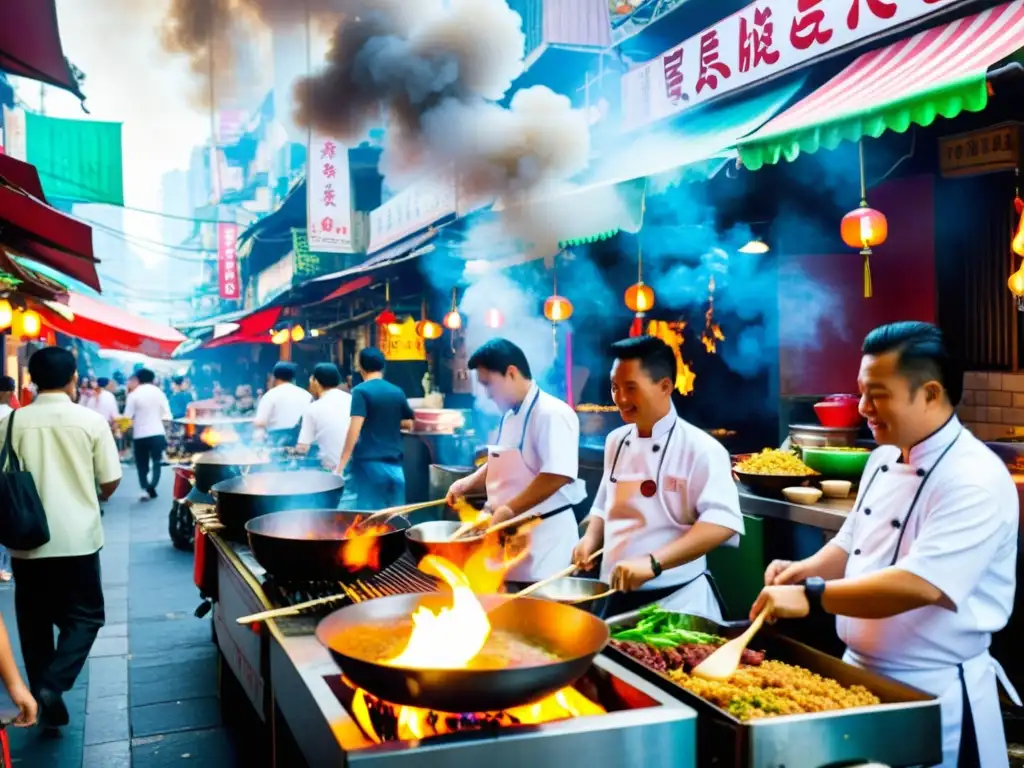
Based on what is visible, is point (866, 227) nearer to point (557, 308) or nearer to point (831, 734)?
point (557, 308)

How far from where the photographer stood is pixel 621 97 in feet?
36.7

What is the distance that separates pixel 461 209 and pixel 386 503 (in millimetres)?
4506

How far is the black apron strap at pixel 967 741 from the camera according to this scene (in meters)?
2.45

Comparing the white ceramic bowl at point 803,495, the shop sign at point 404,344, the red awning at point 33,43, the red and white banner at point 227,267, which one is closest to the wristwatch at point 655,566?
the white ceramic bowl at point 803,495

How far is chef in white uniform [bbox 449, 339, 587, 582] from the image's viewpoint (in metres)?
4.43

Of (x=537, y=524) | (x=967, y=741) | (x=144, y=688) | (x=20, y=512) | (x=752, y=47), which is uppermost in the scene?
(x=752, y=47)

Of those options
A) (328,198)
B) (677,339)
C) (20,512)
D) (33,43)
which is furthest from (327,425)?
(328,198)

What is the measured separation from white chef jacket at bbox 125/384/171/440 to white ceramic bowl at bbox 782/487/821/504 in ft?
36.8

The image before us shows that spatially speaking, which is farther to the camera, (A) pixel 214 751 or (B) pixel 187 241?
(B) pixel 187 241

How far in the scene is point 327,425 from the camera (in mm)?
8688

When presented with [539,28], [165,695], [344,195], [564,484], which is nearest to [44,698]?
[165,695]

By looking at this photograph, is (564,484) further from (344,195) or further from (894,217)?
(344,195)

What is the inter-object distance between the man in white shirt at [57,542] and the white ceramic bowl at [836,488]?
184 inches

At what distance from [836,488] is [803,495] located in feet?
0.84
